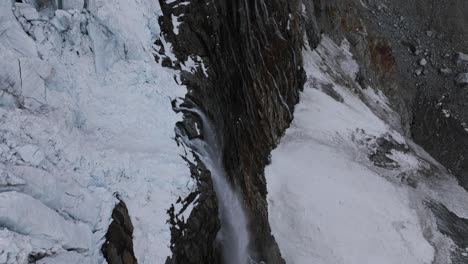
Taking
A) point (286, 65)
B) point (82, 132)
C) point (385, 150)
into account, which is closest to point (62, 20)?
point (82, 132)

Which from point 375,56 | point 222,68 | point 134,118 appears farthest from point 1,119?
point 375,56

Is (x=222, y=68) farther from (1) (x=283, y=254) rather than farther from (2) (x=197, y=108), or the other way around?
(1) (x=283, y=254)

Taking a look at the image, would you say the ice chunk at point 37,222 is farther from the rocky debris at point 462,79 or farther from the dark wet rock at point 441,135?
the rocky debris at point 462,79

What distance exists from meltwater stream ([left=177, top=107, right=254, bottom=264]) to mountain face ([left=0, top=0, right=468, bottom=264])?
0.20ft

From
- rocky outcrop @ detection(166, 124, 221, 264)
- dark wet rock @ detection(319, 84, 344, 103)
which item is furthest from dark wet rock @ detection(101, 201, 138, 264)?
dark wet rock @ detection(319, 84, 344, 103)

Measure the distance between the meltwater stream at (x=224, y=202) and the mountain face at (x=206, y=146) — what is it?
0.06 m

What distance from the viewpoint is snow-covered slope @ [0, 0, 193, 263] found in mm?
6219

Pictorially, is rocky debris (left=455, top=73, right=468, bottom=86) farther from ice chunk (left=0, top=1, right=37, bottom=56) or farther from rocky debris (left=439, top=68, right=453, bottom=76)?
ice chunk (left=0, top=1, right=37, bottom=56)

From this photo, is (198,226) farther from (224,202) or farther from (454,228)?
(454,228)

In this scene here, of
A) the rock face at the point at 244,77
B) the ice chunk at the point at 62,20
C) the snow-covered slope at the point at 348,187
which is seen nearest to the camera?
the ice chunk at the point at 62,20

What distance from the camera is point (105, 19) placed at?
9.41 metres

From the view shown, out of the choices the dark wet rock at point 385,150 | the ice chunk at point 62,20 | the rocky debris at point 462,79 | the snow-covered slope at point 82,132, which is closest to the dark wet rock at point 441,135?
the rocky debris at point 462,79

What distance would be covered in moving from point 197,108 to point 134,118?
2019mm

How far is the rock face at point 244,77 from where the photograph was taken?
1162 cm
